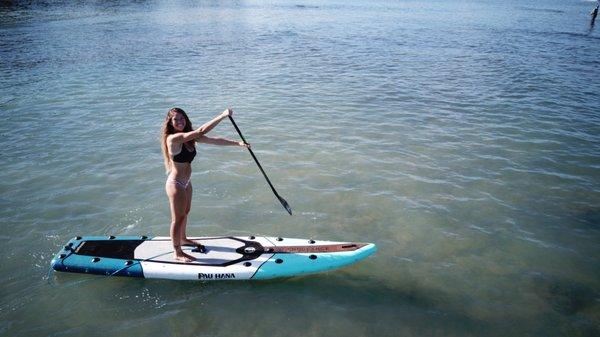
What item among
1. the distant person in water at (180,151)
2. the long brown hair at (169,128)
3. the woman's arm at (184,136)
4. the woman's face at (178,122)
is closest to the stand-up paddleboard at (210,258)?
the distant person in water at (180,151)

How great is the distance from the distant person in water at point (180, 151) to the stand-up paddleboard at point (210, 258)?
56 centimetres

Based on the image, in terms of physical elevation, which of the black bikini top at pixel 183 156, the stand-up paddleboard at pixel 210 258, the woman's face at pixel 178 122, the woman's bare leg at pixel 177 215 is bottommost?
the stand-up paddleboard at pixel 210 258

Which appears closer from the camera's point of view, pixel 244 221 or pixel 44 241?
pixel 44 241

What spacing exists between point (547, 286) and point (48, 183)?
1129 cm

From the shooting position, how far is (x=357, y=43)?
30.7 metres

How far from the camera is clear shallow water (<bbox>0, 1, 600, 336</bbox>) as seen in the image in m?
6.09

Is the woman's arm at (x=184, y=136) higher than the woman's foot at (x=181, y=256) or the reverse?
higher

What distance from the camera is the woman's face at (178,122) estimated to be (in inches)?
218

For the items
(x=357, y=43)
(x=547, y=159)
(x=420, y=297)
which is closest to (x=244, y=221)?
(x=420, y=297)

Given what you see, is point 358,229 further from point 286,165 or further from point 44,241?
point 44,241

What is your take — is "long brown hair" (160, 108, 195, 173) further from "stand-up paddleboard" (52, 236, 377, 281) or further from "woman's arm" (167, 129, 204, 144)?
"stand-up paddleboard" (52, 236, 377, 281)

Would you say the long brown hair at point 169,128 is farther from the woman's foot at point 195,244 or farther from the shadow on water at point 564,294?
the shadow on water at point 564,294

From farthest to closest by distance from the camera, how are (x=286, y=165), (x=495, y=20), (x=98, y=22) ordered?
1. (x=495, y=20)
2. (x=98, y=22)
3. (x=286, y=165)

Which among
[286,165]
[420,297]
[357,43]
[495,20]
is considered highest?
[495,20]
